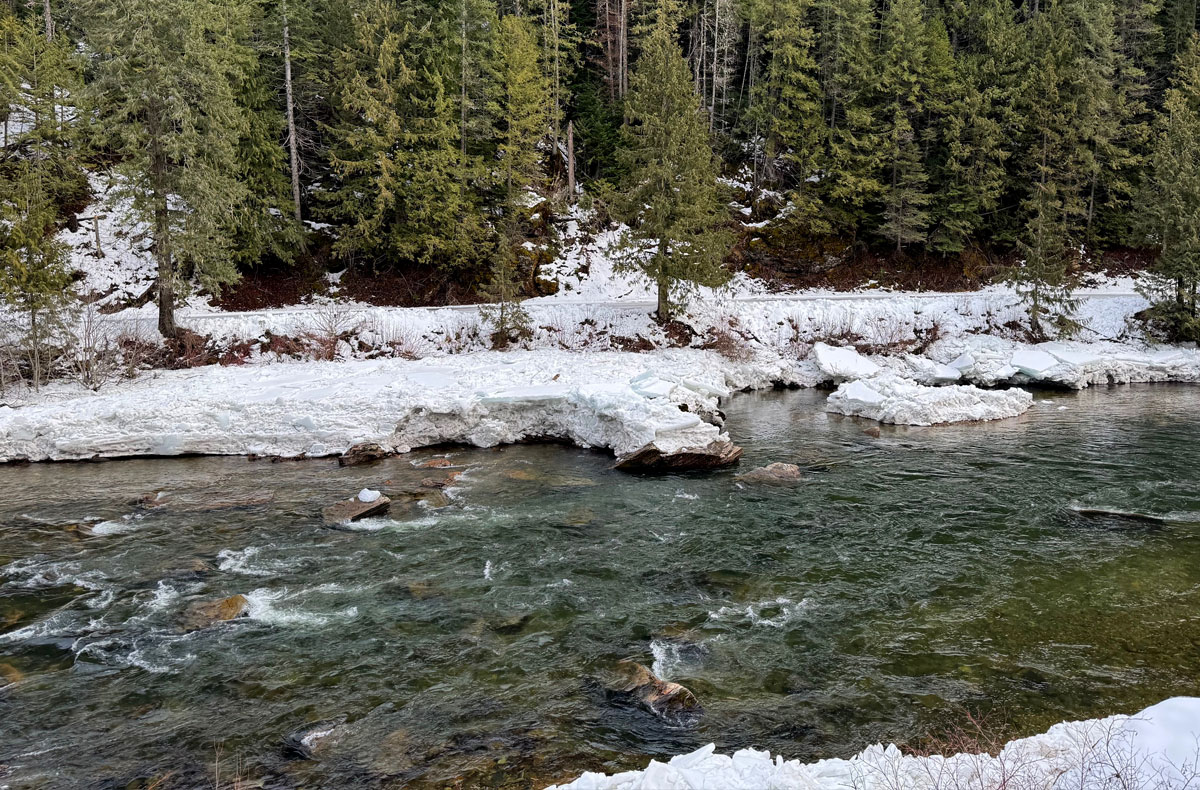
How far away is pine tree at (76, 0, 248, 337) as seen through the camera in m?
22.9

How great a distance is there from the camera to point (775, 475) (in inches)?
594

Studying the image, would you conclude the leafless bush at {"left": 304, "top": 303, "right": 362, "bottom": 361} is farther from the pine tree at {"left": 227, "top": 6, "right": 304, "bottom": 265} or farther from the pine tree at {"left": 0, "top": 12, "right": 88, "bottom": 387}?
the pine tree at {"left": 0, "top": 12, "right": 88, "bottom": 387}

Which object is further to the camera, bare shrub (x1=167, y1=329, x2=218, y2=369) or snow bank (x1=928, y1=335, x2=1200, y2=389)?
snow bank (x1=928, y1=335, x2=1200, y2=389)

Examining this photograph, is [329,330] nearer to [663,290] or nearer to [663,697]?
[663,290]

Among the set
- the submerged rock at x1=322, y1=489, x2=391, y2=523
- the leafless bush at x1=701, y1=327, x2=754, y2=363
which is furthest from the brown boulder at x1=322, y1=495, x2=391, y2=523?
the leafless bush at x1=701, y1=327, x2=754, y2=363

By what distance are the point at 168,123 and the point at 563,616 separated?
24.5m

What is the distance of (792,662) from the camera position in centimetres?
798

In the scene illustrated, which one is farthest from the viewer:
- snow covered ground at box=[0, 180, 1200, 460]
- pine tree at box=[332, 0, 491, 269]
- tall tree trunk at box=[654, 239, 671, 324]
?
pine tree at box=[332, 0, 491, 269]

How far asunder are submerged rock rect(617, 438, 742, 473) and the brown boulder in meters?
5.44

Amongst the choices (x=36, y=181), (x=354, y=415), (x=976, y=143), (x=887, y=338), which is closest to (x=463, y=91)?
(x=36, y=181)

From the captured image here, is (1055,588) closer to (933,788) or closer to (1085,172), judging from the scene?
(933,788)

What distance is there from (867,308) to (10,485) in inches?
1180

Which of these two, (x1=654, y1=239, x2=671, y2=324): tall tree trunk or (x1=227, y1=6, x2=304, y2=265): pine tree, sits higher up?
(x1=227, y1=6, x2=304, y2=265): pine tree

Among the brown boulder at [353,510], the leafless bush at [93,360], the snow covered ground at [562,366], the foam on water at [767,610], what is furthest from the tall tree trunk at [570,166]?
the foam on water at [767,610]
